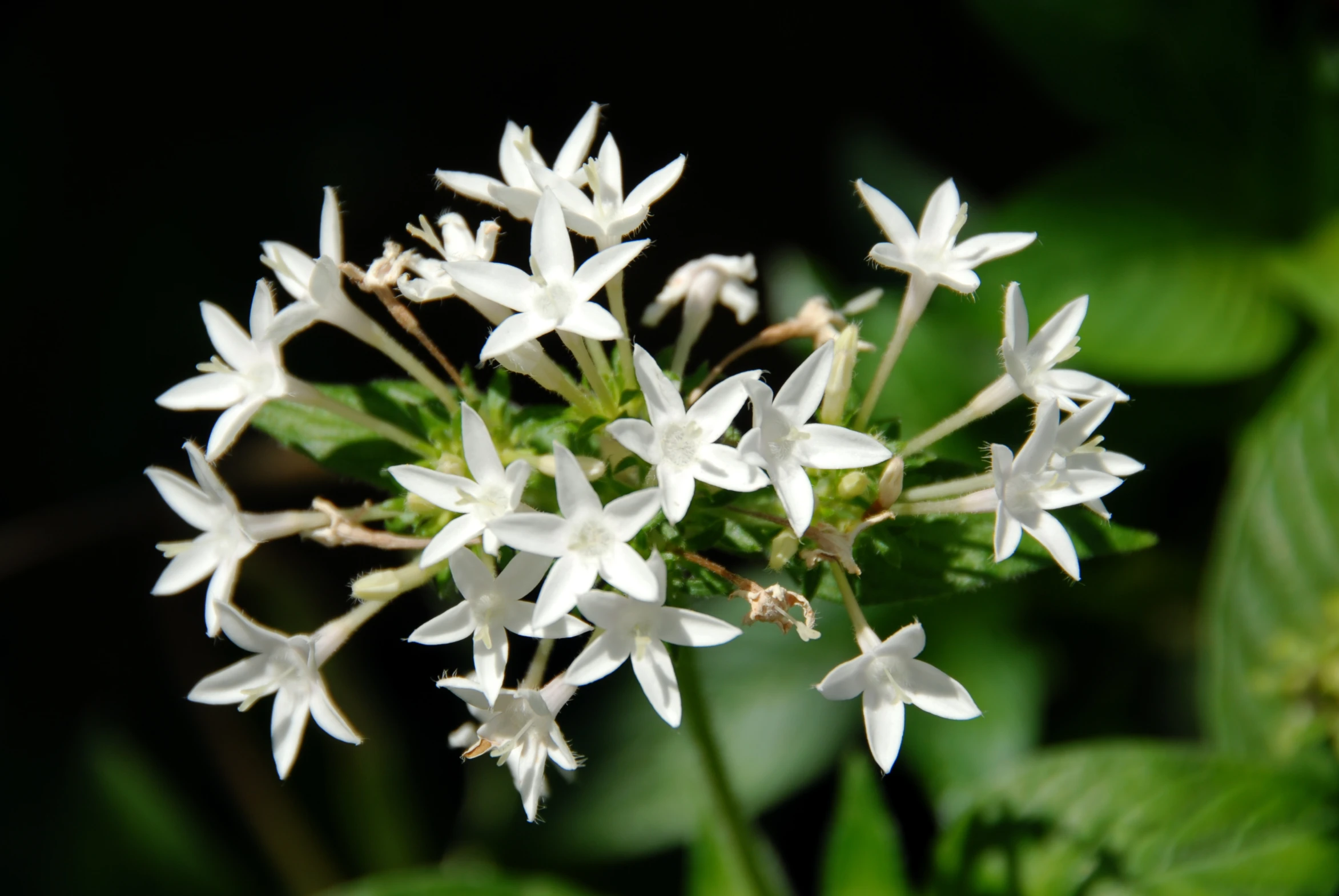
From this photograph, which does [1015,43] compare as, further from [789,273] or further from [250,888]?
[250,888]

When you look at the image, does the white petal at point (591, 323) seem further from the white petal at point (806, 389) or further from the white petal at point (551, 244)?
the white petal at point (806, 389)

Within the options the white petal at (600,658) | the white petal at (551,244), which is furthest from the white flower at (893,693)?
the white petal at (551,244)

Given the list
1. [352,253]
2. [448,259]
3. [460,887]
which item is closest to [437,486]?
[448,259]

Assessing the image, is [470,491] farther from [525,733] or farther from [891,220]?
[891,220]

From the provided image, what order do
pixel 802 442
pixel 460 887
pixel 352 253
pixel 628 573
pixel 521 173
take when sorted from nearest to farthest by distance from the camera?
pixel 628 573 < pixel 802 442 < pixel 521 173 < pixel 460 887 < pixel 352 253

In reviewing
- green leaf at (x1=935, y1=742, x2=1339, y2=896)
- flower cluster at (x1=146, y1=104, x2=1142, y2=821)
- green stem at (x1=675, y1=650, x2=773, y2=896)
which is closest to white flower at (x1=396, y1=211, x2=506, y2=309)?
flower cluster at (x1=146, y1=104, x2=1142, y2=821)

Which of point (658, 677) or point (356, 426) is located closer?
point (658, 677)

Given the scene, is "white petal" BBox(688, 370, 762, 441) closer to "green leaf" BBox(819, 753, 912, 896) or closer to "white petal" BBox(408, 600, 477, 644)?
"white petal" BBox(408, 600, 477, 644)
